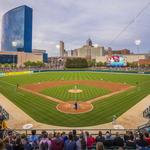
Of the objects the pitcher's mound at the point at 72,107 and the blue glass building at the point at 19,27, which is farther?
the blue glass building at the point at 19,27

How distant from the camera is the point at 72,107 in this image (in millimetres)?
29234

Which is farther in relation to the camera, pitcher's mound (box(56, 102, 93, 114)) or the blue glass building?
the blue glass building

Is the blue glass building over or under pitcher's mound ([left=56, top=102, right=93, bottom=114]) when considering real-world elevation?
over

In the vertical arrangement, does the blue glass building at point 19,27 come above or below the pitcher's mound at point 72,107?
above

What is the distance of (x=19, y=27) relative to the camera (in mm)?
177750

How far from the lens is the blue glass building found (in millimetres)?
176750

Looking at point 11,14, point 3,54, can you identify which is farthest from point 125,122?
point 11,14

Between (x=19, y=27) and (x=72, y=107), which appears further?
(x=19, y=27)

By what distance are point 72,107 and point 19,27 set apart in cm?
16066

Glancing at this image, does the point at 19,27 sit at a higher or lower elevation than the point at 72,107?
higher

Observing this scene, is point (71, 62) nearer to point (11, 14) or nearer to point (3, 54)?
point (3, 54)

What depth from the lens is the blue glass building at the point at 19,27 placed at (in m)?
177

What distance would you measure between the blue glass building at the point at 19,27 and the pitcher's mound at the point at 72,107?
153 metres

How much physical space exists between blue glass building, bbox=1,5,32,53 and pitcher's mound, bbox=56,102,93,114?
501 feet
